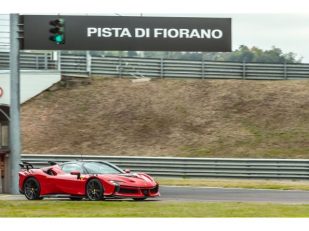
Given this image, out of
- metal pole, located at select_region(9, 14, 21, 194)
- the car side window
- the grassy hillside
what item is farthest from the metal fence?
the car side window

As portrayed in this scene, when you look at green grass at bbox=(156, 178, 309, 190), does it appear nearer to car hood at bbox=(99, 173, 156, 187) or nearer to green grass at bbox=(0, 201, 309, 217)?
car hood at bbox=(99, 173, 156, 187)

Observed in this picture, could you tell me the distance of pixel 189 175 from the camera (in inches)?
1289

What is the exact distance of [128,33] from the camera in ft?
80.3

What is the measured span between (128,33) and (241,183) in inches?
309

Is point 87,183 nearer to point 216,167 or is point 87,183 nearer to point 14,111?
point 14,111

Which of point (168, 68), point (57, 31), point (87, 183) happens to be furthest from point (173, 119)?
point (87, 183)

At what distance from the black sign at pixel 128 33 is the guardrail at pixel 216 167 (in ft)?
26.9

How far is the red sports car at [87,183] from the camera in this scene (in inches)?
822

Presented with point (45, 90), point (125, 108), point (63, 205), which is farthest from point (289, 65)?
point (63, 205)

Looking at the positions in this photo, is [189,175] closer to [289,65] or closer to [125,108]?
[125,108]

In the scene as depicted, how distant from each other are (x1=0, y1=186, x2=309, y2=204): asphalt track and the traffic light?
4461 mm

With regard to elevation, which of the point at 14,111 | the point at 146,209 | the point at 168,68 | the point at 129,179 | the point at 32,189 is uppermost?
the point at 168,68

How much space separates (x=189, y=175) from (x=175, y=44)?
908 cm

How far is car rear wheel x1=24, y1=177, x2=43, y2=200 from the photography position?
22.1m
